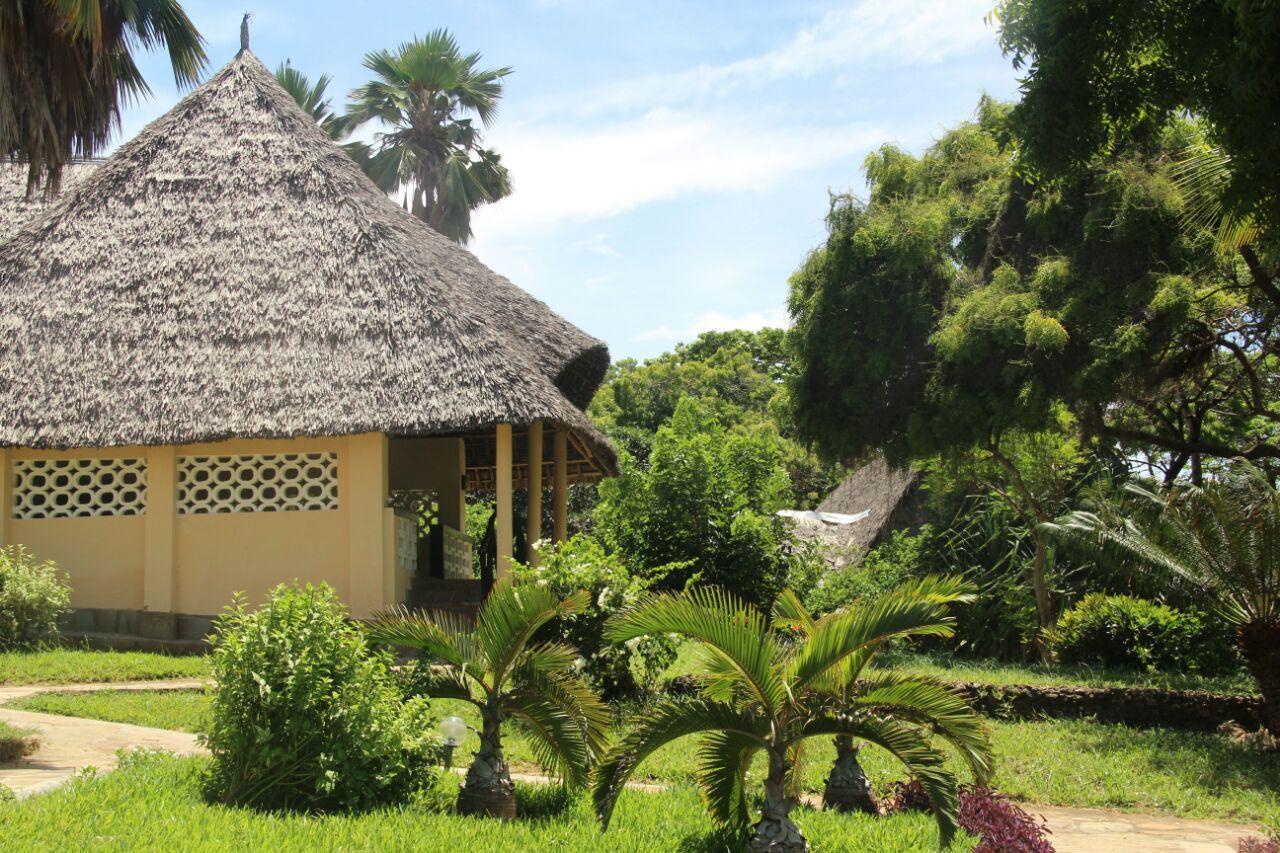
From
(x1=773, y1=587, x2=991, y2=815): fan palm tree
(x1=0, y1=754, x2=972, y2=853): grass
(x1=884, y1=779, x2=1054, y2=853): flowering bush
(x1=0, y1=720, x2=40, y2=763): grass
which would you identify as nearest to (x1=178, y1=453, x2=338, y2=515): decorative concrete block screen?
(x1=0, y1=720, x2=40, y2=763): grass

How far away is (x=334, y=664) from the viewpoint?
6449 mm

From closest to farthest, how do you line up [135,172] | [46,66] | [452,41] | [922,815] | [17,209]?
[922,815] → [46,66] → [135,172] → [17,209] → [452,41]

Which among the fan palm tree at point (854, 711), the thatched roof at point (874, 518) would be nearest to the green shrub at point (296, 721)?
the fan palm tree at point (854, 711)

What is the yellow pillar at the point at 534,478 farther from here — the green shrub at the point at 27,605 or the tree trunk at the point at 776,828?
the tree trunk at the point at 776,828

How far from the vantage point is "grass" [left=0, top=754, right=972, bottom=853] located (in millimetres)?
5305

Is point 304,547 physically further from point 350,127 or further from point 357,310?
point 350,127

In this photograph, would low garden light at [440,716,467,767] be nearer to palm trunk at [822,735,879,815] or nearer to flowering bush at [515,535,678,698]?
flowering bush at [515,535,678,698]

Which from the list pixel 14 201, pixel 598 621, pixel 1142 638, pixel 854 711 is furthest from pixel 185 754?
pixel 14 201

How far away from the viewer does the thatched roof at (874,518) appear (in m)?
20.2

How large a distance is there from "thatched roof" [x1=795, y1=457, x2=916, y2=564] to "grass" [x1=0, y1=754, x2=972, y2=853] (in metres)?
12.6

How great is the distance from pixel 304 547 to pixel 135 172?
509 cm

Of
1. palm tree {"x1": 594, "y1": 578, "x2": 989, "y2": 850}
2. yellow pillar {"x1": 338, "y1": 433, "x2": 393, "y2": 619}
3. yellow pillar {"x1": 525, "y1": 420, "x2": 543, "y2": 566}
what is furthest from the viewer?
yellow pillar {"x1": 525, "y1": 420, "x2": 543, "y2": 566}

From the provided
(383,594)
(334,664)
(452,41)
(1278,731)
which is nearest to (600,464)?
(383,594)

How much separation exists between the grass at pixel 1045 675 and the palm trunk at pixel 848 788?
154 inches
